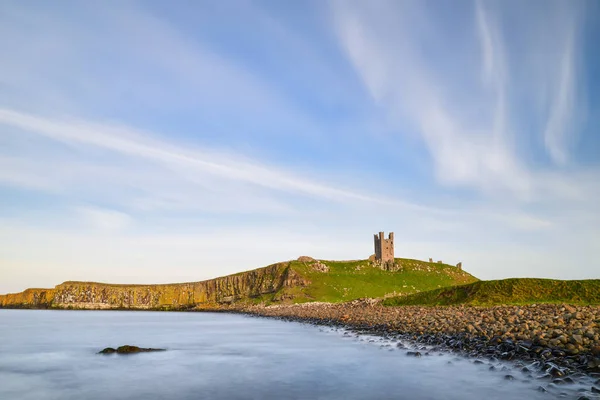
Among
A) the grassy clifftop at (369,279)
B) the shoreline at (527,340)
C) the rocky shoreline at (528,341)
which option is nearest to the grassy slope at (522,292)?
the rocky shoreline at (528,341)

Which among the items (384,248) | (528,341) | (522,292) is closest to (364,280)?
(384,248)

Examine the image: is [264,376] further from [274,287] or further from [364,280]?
[274,287]

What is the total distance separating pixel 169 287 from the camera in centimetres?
15612

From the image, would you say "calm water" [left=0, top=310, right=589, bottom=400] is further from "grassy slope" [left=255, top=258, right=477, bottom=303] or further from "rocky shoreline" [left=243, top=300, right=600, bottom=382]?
"grassy slope" [left=255, top=258, right=477, bottom=303]

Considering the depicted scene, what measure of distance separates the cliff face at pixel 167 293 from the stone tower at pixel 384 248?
31.8m

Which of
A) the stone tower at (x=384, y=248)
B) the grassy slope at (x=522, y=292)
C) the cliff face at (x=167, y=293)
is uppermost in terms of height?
the stone tower at (x=384, y=248)

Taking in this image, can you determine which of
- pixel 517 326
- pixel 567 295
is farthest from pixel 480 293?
pixel 517 326

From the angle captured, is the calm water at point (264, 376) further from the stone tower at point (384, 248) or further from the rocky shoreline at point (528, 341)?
the stone tower at point (384, 248)

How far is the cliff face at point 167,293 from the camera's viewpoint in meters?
125

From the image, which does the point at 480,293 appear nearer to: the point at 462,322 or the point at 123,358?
the point at 462,322

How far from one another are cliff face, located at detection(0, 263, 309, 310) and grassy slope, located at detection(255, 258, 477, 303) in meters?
6.43

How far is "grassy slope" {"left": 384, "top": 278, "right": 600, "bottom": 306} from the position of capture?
4184 cm

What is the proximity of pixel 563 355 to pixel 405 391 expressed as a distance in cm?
689

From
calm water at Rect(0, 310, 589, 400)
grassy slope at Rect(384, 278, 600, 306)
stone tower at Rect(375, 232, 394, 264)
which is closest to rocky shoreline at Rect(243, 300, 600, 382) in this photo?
calm water at Rect(0, 310, 589, 400)
